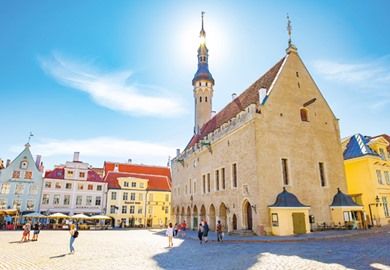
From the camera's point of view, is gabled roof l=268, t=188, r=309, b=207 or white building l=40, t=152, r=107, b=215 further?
white building l=40, t=152, r=107, b=215

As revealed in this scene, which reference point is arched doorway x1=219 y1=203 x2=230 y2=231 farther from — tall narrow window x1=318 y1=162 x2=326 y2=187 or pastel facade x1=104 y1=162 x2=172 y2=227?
pastel facade x1=104 y1=162 x2=172 y2=227

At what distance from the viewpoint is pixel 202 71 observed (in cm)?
4791

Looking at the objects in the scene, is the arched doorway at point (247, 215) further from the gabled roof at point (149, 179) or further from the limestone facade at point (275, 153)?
the gabled roof at point (149, 179)

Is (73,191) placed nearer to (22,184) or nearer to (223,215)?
(22,184)

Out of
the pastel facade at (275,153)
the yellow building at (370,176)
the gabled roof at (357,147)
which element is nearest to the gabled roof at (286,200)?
the pastel facade at (275,153)

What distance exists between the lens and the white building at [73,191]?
42750 millimetres

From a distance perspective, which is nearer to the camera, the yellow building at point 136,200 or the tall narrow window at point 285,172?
the tall narrow window at point 285,172

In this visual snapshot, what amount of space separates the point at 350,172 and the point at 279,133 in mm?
11803

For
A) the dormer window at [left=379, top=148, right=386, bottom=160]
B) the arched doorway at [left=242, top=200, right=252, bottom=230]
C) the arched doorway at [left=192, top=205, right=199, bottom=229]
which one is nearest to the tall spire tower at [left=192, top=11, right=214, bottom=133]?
the arched doorway at [left=192, top=205, right=199, bottom=229]

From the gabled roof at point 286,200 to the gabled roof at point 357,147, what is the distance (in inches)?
470

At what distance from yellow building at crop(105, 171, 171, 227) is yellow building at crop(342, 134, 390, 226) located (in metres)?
30.3

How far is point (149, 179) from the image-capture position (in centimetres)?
5212

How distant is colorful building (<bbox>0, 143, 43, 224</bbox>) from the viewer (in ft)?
131

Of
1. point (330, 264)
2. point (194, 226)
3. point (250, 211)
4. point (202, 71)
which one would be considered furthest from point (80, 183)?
point (330, 264)
